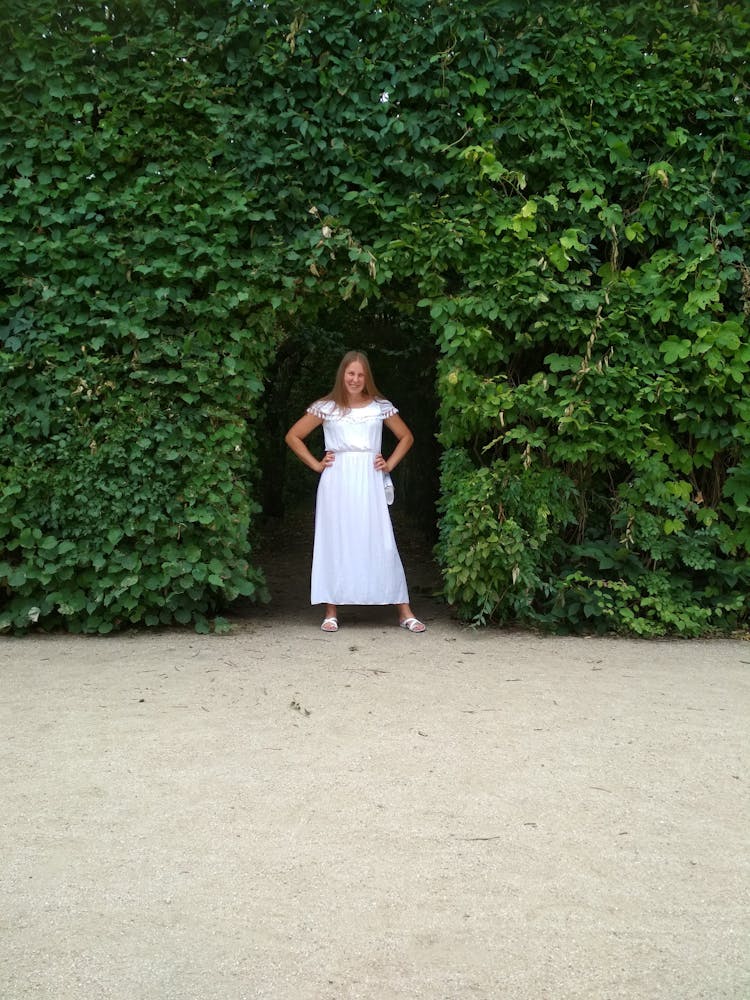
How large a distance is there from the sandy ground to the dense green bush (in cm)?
93

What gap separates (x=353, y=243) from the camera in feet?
19.0

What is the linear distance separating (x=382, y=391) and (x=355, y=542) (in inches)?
213

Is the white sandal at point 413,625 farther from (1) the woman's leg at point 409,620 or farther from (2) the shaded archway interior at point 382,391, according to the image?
(2) the shaded archway interior at point 382,391

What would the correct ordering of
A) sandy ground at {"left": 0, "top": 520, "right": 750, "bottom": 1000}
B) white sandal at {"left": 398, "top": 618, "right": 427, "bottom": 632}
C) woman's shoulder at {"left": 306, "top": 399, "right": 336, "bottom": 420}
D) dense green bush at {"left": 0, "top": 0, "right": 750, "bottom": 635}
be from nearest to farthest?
1. sandy ground at {"left": 0, "top": 520, "right": 750, "bottom": 1000}
2. dense green bush at {"left": 0, "top": 0, "right": 750, "bottom": 635}
3. white sandal at {"left": 398, "top": 618, "right": 427, "bottom": 632}
4. woman's shoulder at {"left": 306, "top": 399, "right": 336, "bottom": 420}

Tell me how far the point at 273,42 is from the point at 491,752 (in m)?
4.35

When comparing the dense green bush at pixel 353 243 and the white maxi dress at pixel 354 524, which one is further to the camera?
the white maxi dress at pixel 354 524

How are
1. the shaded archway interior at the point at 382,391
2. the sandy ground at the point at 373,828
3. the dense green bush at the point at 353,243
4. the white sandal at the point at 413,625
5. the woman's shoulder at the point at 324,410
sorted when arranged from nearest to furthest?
the sandy ground at the point at 373,828
the dense green bush at the point at 353,243
the white sandal at the point at 413,625
the woman's shoulder at the point at 324,410
the shaded archway interior at the point at 382,391

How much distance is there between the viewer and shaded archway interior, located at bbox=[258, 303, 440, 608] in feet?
29.9

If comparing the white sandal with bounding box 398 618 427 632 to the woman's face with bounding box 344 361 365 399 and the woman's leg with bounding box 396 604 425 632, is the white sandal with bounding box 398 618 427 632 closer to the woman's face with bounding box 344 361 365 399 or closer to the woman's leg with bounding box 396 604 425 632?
the woman's leg with bounding box 396 604 425 632

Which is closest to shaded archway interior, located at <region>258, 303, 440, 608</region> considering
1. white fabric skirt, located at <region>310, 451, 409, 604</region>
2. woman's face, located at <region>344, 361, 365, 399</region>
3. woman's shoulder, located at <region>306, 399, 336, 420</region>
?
white fabric skirt, located at <region>310, 451, 409, 604</region>

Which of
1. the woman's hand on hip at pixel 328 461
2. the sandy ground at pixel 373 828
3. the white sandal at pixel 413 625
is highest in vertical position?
the woman's hand on hip at pixel 328 461

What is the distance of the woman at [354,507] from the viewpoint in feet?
20.3

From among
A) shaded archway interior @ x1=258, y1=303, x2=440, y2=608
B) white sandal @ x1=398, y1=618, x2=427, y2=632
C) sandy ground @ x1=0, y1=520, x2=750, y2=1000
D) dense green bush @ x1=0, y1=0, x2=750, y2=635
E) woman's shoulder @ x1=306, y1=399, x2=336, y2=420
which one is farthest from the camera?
shaded archway interior @ x1=258, y1=303, x2=440, y2=608

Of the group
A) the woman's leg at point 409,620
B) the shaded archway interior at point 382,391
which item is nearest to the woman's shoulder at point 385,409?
the woman's leg at point 409,620
